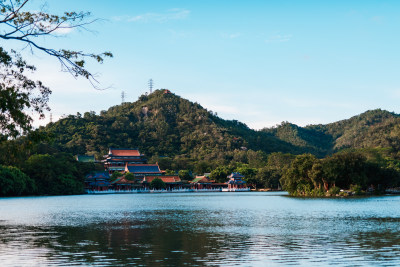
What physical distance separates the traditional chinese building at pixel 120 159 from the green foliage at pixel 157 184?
16830 millimetres

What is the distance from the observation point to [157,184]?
10231 cm

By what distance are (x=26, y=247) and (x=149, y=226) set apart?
A: 8.68m

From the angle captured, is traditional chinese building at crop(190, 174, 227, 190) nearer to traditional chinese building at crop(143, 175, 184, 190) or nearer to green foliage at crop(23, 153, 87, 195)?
traditional chinese building at crop(143, 175, 184, 190)

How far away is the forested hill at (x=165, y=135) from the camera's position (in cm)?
13938

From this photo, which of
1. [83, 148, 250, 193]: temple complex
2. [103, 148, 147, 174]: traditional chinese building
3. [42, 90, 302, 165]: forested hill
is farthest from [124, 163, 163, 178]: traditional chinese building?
[42, 90, 302, 165]: forested hill

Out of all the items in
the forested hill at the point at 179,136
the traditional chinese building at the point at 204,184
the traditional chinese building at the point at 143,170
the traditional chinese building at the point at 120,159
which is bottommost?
the traditional chinese building at the point at 204,184

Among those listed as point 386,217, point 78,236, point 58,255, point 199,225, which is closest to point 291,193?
point 386,217

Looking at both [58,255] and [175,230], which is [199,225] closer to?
[175,230]

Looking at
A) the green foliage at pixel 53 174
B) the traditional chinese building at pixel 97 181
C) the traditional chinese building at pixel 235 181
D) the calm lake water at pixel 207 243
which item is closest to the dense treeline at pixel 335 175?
the calm lake water at pixel 207 243

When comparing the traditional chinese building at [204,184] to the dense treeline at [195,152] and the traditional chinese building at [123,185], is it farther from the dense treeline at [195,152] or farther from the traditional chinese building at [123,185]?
the traditional chinese building at [123,185]

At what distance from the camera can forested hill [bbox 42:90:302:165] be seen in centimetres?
13938

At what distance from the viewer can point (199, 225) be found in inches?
1042

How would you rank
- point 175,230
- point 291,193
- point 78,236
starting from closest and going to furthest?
point 78,236 < point 175,230 < point 291,193

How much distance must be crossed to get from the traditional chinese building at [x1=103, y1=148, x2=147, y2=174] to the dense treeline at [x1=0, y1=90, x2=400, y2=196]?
5.43 m
